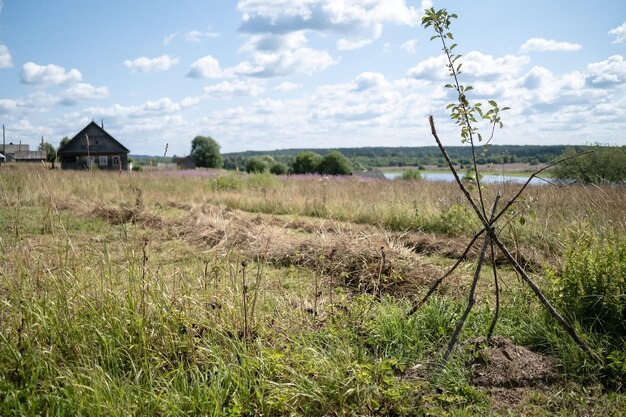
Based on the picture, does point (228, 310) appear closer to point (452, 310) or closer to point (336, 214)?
point (452, 310)

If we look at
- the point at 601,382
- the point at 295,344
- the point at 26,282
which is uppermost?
the point at 26,282

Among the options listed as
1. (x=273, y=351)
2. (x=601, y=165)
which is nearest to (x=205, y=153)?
(x=601, y=165)

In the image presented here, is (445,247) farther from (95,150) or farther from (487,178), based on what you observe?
(95,150)

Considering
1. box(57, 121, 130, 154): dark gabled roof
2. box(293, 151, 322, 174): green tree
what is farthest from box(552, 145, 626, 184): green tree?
box(293, 151, 322, 174): green tree

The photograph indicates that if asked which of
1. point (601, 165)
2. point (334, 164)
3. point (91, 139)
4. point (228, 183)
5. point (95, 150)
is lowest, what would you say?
point (228, 183)

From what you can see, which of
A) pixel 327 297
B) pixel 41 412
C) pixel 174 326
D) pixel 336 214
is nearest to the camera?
pixel 41 412

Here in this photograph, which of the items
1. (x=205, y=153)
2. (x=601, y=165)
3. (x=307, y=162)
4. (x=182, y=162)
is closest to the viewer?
(x=601, y=165)

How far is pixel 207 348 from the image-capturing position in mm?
3039

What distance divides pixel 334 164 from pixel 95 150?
1183 inches

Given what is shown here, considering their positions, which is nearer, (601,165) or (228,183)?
(601,165)

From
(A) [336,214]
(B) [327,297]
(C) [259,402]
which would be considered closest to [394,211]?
(A) [336,214]

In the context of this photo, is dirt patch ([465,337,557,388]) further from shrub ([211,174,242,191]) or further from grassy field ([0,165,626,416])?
shrub ([211,174,242,191])

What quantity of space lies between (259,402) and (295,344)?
1.90 ft

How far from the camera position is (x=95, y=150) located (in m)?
40.8
